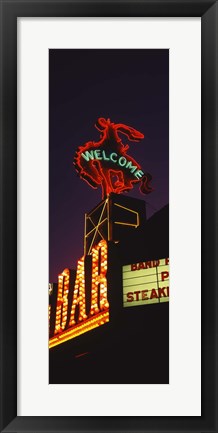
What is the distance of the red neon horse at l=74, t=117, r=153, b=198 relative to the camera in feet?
7.02

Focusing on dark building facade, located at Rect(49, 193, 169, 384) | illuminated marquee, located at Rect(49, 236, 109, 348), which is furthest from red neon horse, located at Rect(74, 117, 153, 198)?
illuminated marquee, located at Rect(49, 236, 109, 348)

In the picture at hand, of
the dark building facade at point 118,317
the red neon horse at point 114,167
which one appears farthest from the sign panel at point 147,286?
the red neon horse at point 114,167

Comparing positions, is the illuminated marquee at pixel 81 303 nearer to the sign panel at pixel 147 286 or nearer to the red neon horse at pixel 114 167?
the sign panel at pixel 147 286

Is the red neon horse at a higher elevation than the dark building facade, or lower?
higher

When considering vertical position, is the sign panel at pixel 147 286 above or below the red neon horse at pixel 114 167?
below

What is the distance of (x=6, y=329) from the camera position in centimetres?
208

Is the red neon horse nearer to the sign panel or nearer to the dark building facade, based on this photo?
the dark building facade

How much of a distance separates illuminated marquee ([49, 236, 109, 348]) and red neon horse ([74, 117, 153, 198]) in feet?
0.92

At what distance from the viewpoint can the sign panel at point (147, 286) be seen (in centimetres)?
208

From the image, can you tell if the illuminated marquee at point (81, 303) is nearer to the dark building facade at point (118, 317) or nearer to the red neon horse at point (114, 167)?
the dark building facade at point (118, 317)

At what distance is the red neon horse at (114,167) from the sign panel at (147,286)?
0.35 meters

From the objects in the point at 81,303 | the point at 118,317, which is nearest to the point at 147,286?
the point at 118,317

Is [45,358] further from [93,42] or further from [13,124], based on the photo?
[93,42]

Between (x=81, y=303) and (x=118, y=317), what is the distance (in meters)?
0.18
